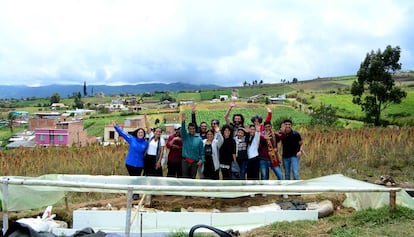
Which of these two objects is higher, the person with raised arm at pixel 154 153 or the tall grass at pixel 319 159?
the person with raised arm at pixel 154 153

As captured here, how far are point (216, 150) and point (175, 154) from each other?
0.76 m

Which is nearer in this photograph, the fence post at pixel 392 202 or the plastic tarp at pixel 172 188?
the plastic tarp at pixel 172 188

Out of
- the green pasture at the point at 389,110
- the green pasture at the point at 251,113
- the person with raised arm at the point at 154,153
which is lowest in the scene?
the green pasture at the point at 251,113

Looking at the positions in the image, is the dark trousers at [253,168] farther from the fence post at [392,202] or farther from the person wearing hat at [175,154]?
the fence post at [392,202]

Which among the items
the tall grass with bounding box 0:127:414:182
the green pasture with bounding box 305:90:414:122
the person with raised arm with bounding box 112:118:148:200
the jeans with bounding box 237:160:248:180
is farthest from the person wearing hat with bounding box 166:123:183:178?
the green pasture with bounding box 305:90:414:122

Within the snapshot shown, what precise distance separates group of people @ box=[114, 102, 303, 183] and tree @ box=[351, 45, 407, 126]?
78.2 ft

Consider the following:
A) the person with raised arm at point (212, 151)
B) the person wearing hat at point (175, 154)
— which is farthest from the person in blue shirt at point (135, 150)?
the person with raised arm at point (212, 151)

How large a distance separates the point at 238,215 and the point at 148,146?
93.1 inches

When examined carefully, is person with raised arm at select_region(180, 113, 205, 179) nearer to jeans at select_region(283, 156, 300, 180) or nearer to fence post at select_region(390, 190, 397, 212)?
jeans at select_region(283, 156, 300, 180)

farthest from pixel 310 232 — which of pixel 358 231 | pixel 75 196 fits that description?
pixel 75 196

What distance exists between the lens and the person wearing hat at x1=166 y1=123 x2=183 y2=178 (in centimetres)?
722

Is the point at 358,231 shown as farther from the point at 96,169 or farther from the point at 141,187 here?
the point at 96,169

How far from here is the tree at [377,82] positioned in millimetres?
28672

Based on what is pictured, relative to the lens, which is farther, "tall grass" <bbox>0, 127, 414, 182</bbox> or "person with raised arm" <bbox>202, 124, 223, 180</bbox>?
"tall grass" <bbox>0, 127, 414, 182</bbox>
